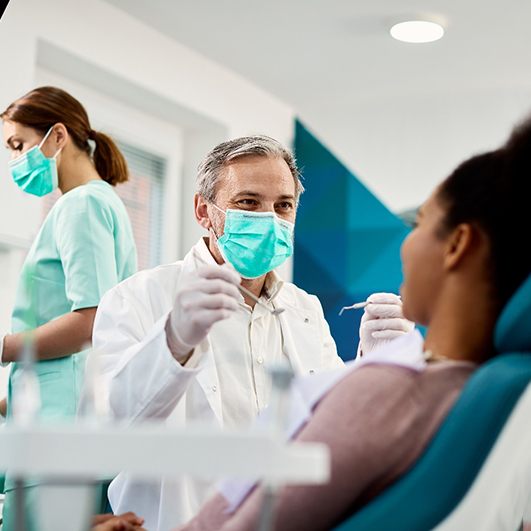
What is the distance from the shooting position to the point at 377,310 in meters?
1.99

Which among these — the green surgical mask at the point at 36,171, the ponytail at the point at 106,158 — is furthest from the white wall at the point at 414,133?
the green surgical mask at the point at 36,171

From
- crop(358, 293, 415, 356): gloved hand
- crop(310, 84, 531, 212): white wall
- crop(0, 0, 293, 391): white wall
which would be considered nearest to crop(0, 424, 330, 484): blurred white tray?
crop(358, 293, 415, 356): gloved hand

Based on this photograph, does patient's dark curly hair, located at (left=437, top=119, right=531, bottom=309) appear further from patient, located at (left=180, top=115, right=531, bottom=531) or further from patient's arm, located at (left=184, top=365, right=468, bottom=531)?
patient's arm, located at (left=184, top=365, right=468, bottom=531)

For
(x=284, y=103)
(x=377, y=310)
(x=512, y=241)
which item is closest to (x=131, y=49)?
(x=284, y=103)

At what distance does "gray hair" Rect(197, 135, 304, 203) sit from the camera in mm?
2180

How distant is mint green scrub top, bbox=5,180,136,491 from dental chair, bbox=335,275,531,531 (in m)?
1.34

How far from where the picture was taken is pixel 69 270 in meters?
2.35

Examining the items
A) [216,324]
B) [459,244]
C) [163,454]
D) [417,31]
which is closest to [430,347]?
[459,244]

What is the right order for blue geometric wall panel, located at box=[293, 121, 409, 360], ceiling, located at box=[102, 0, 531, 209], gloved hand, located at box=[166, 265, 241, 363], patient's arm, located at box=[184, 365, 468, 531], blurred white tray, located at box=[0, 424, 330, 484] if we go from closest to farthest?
blurred white tray, located at box=[0, 424, 330, 484], patient's arm, located at box=[184, 365, 468, 531], gloved hand, located at box=[166, 265, 241, 363], ceiling, located at box=[102, 0, 531, 209], blue geometric wall panel, located at box=[293, 121, 409, 360]

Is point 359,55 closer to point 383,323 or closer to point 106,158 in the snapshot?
point 106,158

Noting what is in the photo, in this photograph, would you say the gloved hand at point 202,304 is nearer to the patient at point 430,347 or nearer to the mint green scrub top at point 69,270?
the patient at point 430,347

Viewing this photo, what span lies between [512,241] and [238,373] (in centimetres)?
98

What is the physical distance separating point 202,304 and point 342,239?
116 inches

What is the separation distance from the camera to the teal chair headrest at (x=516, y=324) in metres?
1.10
